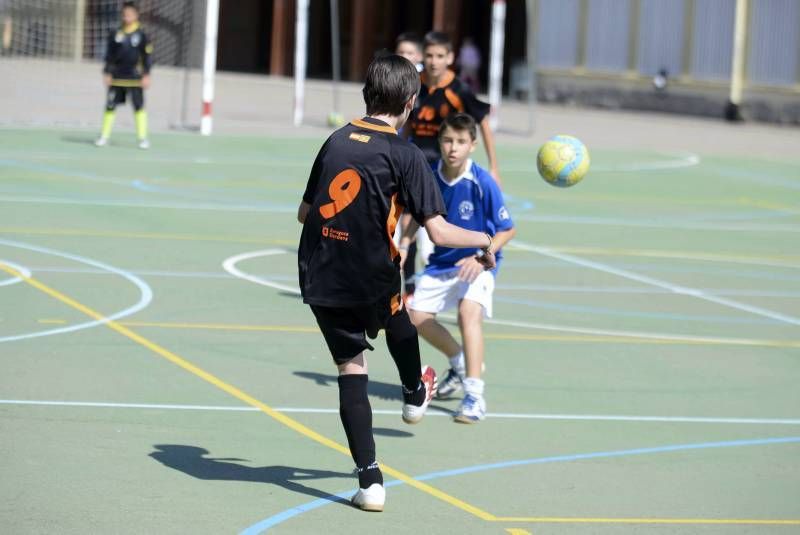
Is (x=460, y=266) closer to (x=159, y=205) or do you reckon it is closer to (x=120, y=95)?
(x=159, y=205)

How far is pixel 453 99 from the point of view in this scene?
10992mm

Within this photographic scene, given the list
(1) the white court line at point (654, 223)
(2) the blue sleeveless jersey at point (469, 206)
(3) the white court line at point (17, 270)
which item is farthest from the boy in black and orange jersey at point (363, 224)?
(1) the white court line at point (654, 223)

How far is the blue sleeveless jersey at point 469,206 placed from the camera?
334 inches

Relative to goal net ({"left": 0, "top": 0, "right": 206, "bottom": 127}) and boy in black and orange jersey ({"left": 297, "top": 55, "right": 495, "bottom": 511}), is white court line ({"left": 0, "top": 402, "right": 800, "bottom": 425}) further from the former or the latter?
goal net ({"left": 0, "top": 0, "right": 206, "bottom": 127})

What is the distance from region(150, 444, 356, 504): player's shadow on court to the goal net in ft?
70.3

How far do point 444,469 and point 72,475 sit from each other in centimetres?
178

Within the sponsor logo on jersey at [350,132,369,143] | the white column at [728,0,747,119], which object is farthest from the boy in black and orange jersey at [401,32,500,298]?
the white column at [728,0,747,119]

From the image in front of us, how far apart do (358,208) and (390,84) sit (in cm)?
54

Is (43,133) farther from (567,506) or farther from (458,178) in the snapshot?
(567,506)

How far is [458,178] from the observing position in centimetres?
859

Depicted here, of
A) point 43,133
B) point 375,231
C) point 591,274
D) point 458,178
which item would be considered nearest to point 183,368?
point 458,178

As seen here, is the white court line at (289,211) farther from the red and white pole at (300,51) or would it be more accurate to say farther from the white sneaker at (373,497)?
the white sneaker at (373,497)

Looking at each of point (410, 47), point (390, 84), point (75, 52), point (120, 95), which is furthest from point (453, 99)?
point (75, 52)

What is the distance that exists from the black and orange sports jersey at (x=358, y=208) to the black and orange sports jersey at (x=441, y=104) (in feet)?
15.4
